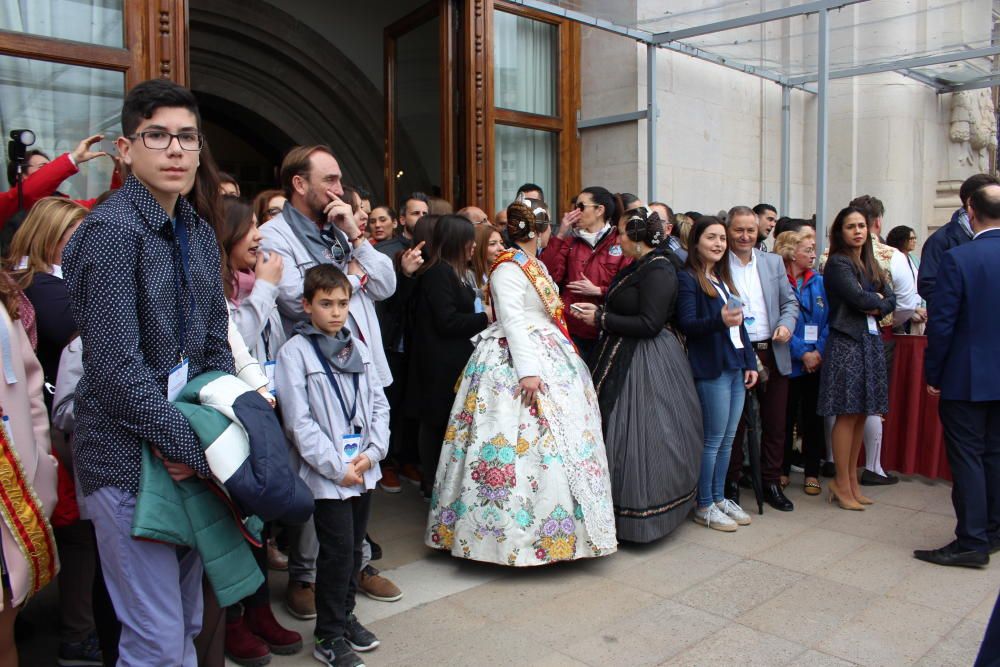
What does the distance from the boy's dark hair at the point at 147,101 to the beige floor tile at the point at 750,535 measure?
11.2 feet

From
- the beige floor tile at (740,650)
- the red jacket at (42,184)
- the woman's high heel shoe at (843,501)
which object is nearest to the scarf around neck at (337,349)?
the red jacket at (42,184)

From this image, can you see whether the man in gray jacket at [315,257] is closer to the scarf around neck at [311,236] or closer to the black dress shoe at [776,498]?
the scarf around neck at [311,236]

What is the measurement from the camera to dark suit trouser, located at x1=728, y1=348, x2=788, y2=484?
506 centimetres

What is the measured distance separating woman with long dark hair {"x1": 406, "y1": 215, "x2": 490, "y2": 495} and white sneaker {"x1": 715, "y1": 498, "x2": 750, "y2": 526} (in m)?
1.66

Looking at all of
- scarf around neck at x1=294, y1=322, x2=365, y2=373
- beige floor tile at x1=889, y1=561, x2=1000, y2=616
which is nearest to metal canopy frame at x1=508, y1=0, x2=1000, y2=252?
beige floor tile at x1=889, y1=561, x2=1000, y2=616

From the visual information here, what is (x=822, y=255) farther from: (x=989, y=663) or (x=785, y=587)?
(x=989, y=663)

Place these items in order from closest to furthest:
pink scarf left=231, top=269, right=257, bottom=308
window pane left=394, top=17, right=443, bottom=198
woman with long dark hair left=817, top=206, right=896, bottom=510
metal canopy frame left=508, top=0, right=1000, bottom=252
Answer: pink scarf left=231, top=269, right=257, bottom=308 < woman with long dark hair left=817, top=206, right=896, bottom=510 < metal canopy frame left=508, top=0, right=1000, bottom=252 < window pane left=394, top=17, right=443, bottom=198

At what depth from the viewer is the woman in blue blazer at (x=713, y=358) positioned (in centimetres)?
444

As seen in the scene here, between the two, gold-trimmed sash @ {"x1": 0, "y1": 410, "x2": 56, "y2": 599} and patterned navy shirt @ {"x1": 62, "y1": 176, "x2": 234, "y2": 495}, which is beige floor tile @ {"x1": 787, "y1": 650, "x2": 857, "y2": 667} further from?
gold-trimmed sash @ {"x1": 0, "y1": 410, "x2": 56, "y2": 599}

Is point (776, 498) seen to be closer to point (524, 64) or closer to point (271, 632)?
point (271, 632)

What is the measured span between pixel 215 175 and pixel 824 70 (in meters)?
5.79

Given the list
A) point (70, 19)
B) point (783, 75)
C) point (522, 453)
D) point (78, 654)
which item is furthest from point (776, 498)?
point (783, 75)

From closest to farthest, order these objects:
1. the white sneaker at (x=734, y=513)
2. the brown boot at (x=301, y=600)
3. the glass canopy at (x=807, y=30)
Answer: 1. the brown boot at (x=301, y=600)
2. the white sneaker at (x=734, y=513)
3. the glass canopy at (x=807, y=30)

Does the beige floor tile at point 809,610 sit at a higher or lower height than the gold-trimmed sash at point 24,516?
lower
